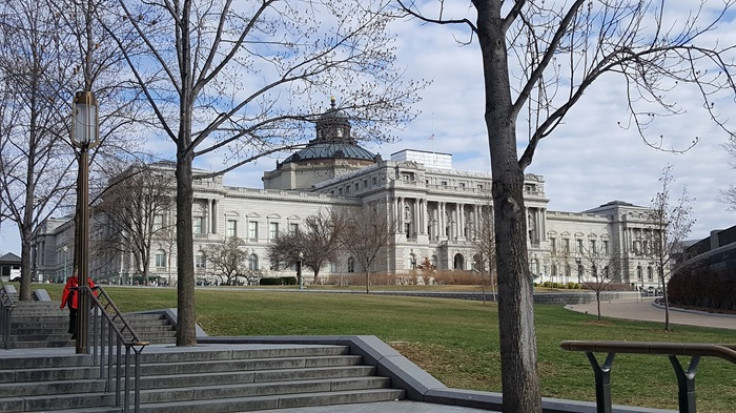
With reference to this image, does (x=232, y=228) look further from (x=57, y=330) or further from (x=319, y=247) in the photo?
(x=57, y=330)

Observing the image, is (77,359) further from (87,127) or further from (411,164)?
(411,164)

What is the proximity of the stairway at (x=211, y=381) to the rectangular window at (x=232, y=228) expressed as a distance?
98.5m

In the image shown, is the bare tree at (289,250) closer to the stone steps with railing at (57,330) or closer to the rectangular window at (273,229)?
the rectangular window at (273,229)

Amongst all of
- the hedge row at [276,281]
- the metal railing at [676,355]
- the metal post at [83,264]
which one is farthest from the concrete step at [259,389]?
the hedge row at [276,281]

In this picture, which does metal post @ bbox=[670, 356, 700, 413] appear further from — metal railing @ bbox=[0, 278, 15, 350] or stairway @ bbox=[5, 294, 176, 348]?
metal railing @ bbox=[0, 278, 15, 350]

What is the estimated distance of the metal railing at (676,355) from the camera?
684 cm

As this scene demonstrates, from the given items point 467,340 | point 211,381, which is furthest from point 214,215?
point 211,381

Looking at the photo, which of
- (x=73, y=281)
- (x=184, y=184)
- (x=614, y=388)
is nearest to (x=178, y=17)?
(x=184, y=184)

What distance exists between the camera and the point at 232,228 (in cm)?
11106

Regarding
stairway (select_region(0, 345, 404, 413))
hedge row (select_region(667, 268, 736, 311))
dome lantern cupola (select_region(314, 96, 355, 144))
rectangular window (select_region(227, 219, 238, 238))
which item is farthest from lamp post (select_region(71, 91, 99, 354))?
rectangular window (select_region(227, 219, 238, 238))

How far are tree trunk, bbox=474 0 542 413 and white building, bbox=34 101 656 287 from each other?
288 ft

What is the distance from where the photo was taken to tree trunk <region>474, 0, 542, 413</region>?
7.57 m

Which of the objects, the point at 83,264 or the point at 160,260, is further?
the point at 160,260

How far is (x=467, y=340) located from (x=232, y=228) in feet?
313
